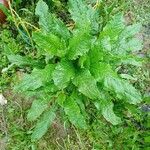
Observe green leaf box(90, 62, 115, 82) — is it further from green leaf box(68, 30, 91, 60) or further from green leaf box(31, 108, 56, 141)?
green leaf box(31, 108, 56, 141)

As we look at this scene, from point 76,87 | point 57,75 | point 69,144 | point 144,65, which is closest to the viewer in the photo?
point 57,75

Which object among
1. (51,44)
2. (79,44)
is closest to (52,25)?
(51,44)

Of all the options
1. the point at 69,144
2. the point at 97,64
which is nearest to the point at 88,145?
the point at 69,144

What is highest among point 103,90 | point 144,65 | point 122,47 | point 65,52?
point 65,52

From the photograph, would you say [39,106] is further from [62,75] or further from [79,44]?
[79,44]

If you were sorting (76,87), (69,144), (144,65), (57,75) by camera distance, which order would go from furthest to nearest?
(144,65) < (69,144) < (76,87) < (57,75)

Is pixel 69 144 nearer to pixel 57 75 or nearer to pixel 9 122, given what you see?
pixel 9 122

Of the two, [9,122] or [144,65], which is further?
[144,65]
